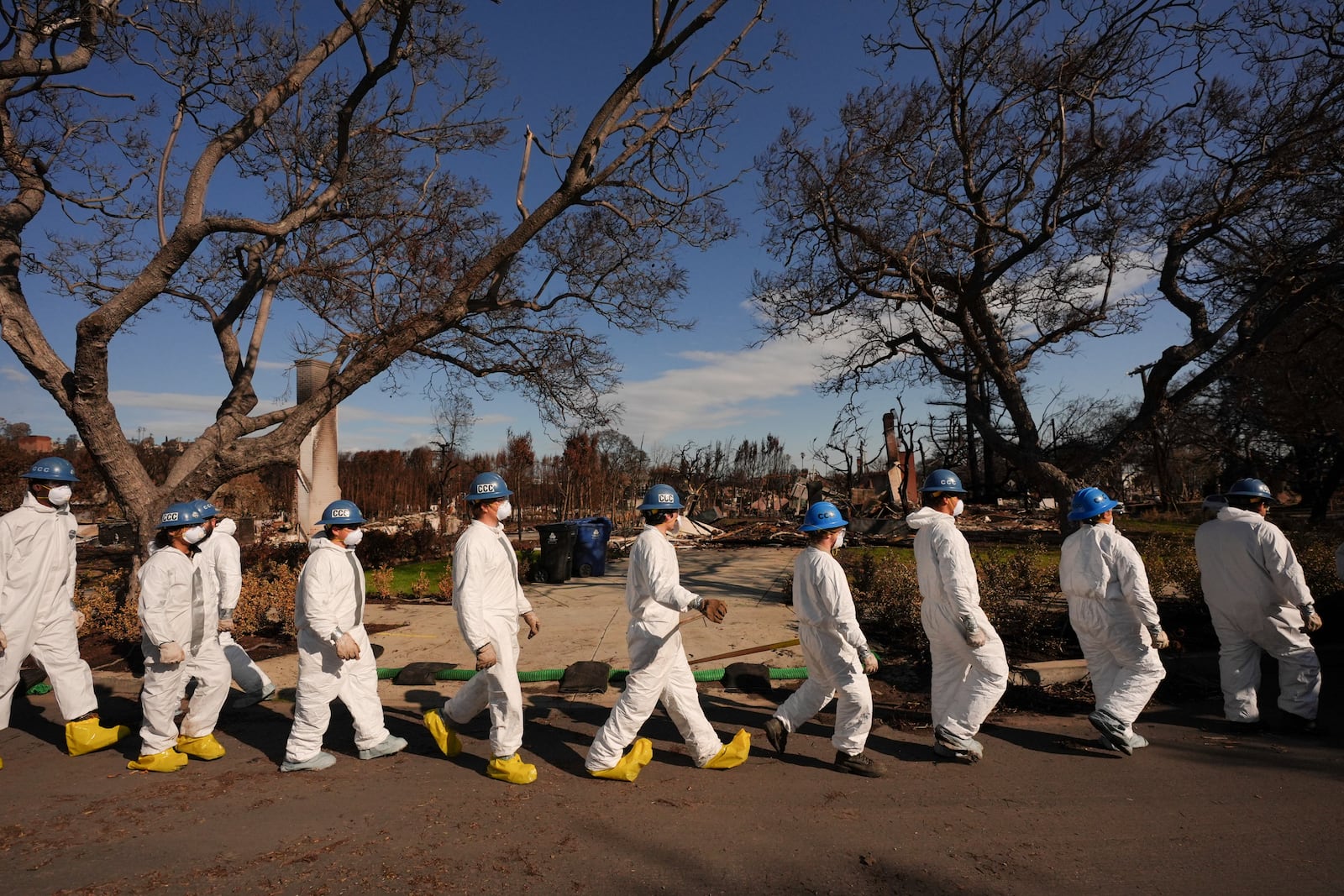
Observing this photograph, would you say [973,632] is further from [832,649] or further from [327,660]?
[327,660]

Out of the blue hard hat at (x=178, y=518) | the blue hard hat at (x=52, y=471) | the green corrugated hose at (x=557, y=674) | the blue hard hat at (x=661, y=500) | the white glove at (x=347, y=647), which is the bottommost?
the green corrugated hose at (x=557, y=674)

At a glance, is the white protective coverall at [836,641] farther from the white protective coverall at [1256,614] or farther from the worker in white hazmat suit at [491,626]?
the white protective coverall at [1256,614]

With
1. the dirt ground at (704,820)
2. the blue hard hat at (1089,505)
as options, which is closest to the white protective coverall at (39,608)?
the dirt ground at (704,820)

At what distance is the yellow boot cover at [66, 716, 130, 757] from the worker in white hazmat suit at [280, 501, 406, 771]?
1.63 meters

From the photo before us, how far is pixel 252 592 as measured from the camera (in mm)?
9234

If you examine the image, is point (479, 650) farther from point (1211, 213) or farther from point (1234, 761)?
point (1211, 213)

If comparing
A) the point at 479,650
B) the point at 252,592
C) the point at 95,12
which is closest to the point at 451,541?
the point at 252,592

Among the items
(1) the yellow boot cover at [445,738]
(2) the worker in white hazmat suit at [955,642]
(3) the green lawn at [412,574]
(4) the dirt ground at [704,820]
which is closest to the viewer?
(4) the dirt ground at [704,820]

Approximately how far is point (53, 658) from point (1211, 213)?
13425mm

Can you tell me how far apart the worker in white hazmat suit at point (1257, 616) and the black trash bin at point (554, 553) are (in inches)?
368

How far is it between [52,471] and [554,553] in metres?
7.69

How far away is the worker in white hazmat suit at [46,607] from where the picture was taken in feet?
18.3

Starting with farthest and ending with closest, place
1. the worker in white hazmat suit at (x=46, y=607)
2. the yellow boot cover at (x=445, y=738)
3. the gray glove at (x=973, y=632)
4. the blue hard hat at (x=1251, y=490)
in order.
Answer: the blue hard hat at (x=1251, y=490)
the worker in white hazmat suit at (x=46, y=607)
the yellow boot cover at (x=445, y=738)
the gray glove at (x=973, y=632)

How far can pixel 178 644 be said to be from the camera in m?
5.27
